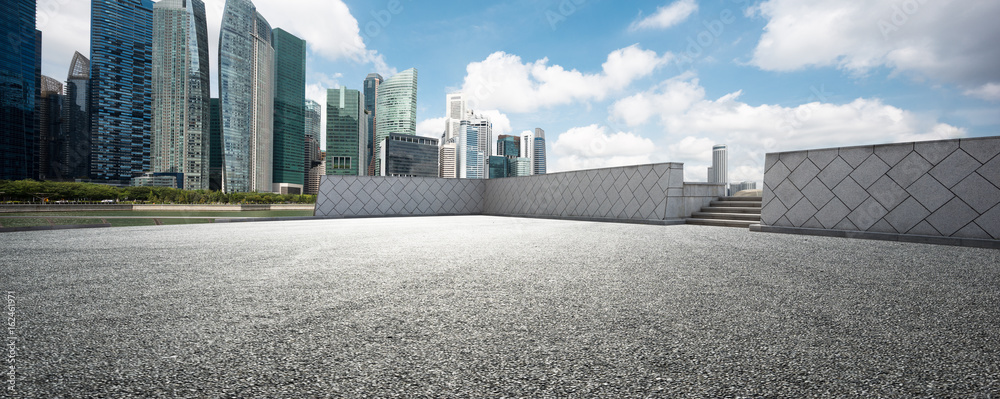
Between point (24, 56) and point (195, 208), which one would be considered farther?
point (24, 56)

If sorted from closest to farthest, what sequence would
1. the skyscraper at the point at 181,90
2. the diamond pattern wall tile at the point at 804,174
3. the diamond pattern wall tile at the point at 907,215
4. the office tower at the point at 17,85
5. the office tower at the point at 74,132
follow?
the diamond pattern wall tile at the point at 907,215 < the diamond pattern wall tile at the point at 804,174 < the office tower at the point at 17,85 < the office tower at the point at 74,132 < the skyscraper at the point at 181,90

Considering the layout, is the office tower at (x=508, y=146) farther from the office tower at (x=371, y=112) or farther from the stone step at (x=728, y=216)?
the stone step at (x=728, y=216)

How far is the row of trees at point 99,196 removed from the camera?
32666 mm

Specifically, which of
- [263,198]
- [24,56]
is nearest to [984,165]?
[263,198]

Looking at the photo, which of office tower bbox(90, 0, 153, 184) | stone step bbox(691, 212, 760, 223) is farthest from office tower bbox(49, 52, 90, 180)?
stone step bbox(691, 212, 760, 223)

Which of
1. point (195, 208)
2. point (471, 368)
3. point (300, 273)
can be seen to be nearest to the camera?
point (471, 368)

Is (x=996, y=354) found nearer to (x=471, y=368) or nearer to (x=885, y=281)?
(x=885, y=281)

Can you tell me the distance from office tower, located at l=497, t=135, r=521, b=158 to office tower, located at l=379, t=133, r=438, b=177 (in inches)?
2426

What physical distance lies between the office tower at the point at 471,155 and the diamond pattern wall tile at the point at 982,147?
399ft

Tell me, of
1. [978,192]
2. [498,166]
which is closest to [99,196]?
[978,192]

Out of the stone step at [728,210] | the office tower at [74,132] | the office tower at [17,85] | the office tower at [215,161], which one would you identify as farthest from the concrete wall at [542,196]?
the office tower at [215,161]

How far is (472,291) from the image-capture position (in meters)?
2.72

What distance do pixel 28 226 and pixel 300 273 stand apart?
779cm

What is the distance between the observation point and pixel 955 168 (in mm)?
5809
